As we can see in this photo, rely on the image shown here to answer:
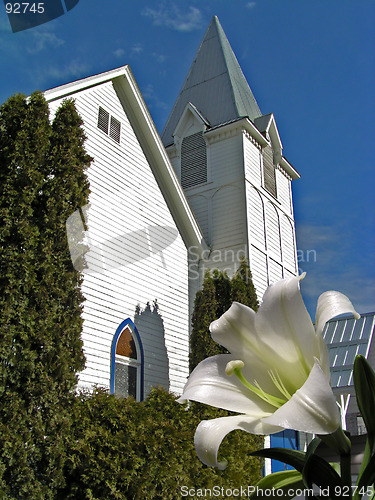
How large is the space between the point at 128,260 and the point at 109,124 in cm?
357

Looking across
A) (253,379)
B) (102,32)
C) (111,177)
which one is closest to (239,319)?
(253,379)

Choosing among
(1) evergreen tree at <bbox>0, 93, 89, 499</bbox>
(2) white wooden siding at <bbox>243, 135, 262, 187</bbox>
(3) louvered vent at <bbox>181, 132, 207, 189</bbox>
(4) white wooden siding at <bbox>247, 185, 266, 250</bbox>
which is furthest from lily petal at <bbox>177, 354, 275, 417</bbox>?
(3) louvered vent at <bbox>181, 132, 207, 189</bbox>

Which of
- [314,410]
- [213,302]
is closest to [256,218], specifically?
[213,302]

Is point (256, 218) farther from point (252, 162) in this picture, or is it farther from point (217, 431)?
point (217, 431)

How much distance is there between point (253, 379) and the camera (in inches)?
41.7

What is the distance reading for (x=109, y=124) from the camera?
1199 cm

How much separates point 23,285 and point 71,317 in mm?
881

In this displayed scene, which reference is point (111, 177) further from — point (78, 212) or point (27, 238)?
point (27, 238)

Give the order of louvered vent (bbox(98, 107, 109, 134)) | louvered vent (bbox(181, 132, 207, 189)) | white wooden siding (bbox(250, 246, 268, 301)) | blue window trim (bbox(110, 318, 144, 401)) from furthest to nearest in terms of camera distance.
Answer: louvered vent (bbox(181, 132, 207, 189)) → white wooden siding (bbox(250, 246, 268, 301)) → louvered vent (bbox(98, 107, 109, 134)) → blue window trim (bbox(110, 318, 144, 401))

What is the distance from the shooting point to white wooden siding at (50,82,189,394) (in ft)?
33.0

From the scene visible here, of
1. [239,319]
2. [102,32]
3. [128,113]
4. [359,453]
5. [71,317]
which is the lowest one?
[359,453]

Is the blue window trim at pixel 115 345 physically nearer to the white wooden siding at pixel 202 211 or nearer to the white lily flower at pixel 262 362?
the white wooden siding at pixel 202 211

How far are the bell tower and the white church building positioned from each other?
0.04 metres

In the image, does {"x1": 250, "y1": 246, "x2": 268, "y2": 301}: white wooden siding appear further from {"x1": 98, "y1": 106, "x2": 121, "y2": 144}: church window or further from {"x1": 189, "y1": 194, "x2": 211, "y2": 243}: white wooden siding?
{"x1": 98, "y1": 106, "x2": 121, "y2": 144}: church window
